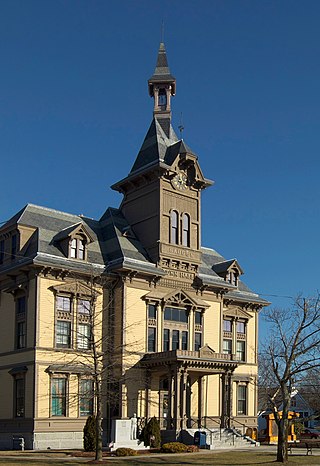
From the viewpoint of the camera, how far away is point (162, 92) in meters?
64.6

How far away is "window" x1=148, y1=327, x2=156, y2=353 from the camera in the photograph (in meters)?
52.8

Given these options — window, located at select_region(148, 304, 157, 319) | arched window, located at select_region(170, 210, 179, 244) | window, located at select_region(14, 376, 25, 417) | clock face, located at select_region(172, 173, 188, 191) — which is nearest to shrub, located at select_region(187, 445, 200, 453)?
window, located at select_region(148, 304, 157, 319)

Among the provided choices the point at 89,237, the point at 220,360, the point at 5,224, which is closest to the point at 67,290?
the point at 89,237

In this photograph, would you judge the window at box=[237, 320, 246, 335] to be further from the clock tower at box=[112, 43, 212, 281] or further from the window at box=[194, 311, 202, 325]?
the clock tower at box=[112, 43, 212, 281]

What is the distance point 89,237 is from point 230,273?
1555 cm

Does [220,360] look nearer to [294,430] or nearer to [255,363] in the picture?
[255,363]

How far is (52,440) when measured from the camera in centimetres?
4694

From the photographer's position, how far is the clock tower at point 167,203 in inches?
2175

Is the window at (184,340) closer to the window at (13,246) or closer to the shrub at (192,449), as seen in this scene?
the shrub at (192,449)

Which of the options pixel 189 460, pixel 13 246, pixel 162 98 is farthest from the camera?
pixel 162 98

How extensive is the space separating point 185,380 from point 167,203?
14134 mm

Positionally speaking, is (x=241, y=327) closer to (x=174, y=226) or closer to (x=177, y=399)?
(x=174, y=226)

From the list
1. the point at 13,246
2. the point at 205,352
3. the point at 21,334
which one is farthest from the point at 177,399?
the point at 13,246

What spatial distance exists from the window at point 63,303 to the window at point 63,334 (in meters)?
0.89
